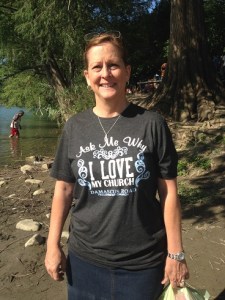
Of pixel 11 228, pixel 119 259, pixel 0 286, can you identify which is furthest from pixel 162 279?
pixel 11 228

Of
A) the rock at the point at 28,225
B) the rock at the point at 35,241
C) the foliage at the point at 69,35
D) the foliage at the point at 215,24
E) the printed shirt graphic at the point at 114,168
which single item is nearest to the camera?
the printed shirt graphic at the point at 114,168

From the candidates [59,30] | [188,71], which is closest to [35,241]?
[188,71]

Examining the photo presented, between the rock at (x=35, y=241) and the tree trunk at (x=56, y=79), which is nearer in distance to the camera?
the rock at (x=35, y=241)

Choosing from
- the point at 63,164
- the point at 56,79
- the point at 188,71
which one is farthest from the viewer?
the point at 56,79

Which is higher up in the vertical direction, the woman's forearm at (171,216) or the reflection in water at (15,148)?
the woman's forearm at (171,216)

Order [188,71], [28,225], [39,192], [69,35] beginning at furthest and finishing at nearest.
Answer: [69,35] → [188,71] → [39,192] → [28,225]

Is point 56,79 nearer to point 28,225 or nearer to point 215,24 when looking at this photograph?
point 215,24

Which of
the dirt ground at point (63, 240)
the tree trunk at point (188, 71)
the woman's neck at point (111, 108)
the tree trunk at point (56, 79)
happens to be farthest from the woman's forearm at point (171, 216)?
the tree trunk at point (56, 79)

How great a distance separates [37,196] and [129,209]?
5.39 metres

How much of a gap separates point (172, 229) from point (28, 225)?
152 inches

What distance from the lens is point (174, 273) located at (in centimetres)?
219

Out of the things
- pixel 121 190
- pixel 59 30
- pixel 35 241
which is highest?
pixel 59 30

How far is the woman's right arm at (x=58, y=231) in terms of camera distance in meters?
2.36

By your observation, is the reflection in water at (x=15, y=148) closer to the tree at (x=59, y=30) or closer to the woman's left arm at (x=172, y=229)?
the tree at (x=59, y=30)
